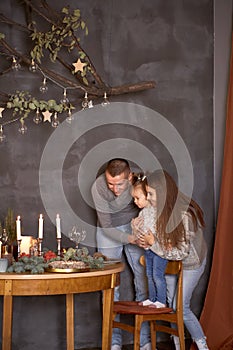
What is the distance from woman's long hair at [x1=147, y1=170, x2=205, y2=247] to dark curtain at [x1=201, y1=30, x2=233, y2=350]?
50 cm

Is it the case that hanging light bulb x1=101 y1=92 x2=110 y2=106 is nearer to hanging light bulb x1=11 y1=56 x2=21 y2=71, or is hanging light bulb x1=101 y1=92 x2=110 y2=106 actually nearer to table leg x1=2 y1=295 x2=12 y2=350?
hanging light bulb x1=11 y1=56 x2=21 y2=71

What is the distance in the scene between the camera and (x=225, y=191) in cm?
448

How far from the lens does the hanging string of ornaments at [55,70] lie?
414cm

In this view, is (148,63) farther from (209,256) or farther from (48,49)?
(209,256)

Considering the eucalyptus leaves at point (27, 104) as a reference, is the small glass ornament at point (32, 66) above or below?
above

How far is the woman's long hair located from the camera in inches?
151

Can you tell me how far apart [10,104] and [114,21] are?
3.58 feet

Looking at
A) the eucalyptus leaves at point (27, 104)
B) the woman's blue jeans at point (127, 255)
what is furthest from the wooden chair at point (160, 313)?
the eucalyptus leaves at point (27, 104)

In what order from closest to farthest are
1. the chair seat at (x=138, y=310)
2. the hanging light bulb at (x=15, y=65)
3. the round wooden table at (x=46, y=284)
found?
the round wooden table at (x=46, y=284) → the chair seat at (x=138, y=310) → the hanging light bulb at (x=15, y=65)

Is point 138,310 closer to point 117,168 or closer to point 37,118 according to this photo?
point 117,168

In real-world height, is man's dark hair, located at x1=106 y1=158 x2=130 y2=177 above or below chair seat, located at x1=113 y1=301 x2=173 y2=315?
above

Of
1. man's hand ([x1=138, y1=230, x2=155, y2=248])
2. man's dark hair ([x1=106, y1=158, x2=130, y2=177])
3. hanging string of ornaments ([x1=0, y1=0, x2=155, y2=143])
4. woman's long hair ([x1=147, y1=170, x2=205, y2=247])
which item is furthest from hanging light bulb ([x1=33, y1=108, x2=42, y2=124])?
man's hand ([x1=138, y1=230, x2=155, y2=248])

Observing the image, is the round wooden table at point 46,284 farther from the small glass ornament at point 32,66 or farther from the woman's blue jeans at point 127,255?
the small glass ornament at point 32,66

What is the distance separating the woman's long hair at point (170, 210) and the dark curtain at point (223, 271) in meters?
0.50
